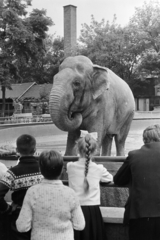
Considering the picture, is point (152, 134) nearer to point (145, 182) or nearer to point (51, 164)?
point (145, 182)

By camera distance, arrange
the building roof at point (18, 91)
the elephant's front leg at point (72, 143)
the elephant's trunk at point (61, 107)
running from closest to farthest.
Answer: the elephant's trunk at point (61, 107) → the elephant's front leg at point (72, 143) → the building roof at point (18, 91)

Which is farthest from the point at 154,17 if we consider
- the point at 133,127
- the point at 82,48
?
the point at 133,127

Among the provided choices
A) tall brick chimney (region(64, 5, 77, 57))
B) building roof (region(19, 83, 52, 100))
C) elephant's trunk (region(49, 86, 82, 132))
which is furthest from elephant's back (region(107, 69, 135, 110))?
tall brick chimney (region(64, 5, 77, 57))

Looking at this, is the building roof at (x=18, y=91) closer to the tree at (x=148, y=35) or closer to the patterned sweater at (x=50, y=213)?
the tree at (x=148, y=35)

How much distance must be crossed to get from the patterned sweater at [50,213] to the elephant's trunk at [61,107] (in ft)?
9.55

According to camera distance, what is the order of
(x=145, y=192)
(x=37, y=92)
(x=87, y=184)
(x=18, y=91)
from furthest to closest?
1. (x=18, y=91)
2. (x=37, y=92)
3. (x=87, y=184)
4. (x=145, y=192)

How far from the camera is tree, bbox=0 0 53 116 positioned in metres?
29.4

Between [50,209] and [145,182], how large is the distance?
0.95m

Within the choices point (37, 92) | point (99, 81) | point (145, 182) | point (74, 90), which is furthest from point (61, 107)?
point (37, 92)

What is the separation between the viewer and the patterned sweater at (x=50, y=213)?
279 cm

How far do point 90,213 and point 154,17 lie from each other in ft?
130

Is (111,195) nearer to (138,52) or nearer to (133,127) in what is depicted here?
(133,127)

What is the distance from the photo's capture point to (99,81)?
239 inches

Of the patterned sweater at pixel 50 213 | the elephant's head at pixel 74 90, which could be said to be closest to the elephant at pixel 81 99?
the elephant's head at pixel 74 90
